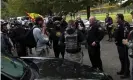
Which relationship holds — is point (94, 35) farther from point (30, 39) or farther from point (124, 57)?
point (30, 39)

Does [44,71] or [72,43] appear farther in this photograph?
[72,43]

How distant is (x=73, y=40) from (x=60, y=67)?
137 inches

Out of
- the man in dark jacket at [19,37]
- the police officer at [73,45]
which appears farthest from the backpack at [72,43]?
the man in dark jacket at [19,37]

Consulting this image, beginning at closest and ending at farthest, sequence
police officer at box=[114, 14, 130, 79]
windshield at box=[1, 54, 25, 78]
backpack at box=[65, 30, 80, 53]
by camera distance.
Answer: windshield at box=[1, 54, 25, 78]
backpack at box=[65, 30, 80, 53]
police officer at box=[114, 14, 130, 79]

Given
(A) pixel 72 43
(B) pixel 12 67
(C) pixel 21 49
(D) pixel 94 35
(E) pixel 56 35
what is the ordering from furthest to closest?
1. (E) pixel 56 35
2. (C) pixel 21 49
3. (D) pixel 94 35
4. (A) pixel 72 43
5. (B) pixel 12 67

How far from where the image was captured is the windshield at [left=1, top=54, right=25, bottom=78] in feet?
14.1

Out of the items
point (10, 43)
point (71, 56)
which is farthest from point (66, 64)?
point (10, 43)

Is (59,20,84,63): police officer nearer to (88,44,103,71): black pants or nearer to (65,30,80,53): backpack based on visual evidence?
(65,30,80,53): backpack

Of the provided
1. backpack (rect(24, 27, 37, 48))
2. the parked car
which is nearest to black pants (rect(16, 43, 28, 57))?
backpack (rect(24, 27, 37, 48))

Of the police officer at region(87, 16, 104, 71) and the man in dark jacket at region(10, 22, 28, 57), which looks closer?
the police officer at region(87, 16, 104, 71)

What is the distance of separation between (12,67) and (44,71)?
1.48 ft

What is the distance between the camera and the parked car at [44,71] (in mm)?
4354

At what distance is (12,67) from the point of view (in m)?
4.63

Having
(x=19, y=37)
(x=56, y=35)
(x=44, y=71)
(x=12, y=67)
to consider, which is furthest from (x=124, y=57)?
(x=12, y=67)
